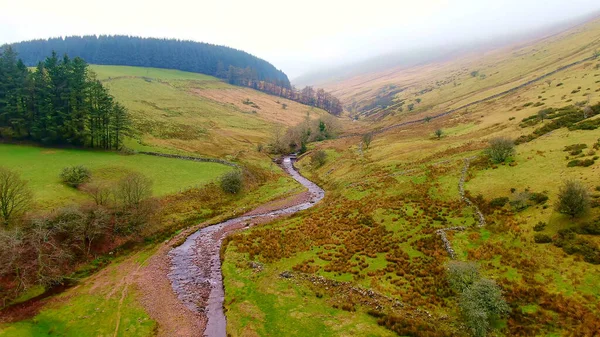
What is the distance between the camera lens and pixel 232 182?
64.2 metres

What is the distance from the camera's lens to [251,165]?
81562 millimetres

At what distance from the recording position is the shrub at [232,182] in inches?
2510

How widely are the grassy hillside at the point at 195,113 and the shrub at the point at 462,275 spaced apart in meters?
71.8

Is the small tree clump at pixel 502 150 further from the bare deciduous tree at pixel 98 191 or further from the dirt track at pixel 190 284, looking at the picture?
the bare deciduous tree at pixel 98 191

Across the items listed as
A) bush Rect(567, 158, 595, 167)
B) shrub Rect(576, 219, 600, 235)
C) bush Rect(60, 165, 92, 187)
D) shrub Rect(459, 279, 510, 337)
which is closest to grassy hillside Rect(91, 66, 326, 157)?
bush Rect(60, 165, 92, 187)

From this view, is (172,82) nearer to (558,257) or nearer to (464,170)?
(464,170)

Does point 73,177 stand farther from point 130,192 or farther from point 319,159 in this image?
point 319,159

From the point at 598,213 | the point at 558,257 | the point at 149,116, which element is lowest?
the point at 558,257

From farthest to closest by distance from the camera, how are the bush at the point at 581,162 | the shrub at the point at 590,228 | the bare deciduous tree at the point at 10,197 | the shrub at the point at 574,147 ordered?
the shrub at the point at 574,147 < the bush at the point at 581,162 < the bare deciduous tree at the point at 10,197 < the shrub at the point at 590,228

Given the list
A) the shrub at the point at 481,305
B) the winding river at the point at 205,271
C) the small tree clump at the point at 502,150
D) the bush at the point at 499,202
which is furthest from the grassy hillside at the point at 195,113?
the shrub at the point at 481,305

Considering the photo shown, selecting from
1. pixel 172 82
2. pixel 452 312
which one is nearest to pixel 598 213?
pixel 452 312

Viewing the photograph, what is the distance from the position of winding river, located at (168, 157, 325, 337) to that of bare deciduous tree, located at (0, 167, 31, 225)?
1903 centimetres

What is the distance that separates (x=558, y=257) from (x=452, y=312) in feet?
36.2

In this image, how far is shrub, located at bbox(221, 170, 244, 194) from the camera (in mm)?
63750
